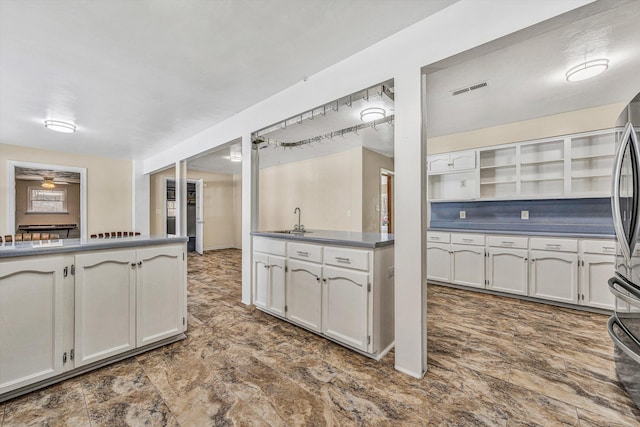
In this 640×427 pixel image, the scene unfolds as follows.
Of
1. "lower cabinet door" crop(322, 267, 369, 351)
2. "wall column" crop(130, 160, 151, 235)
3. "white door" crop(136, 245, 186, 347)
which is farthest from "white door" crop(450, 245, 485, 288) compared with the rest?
"wall column" crop(130, 160, 151, 235)

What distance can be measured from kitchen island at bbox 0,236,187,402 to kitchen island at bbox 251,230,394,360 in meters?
0.94

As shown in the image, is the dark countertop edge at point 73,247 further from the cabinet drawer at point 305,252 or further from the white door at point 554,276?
the white door at point 554,276

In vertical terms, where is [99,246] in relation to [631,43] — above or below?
below

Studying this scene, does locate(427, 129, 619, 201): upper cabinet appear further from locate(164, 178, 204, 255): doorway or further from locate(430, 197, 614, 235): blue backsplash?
locate(164, 178, 204, 255): doorway

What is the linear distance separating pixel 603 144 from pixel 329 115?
11.4 feet

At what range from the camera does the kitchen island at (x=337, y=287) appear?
207 centimetres

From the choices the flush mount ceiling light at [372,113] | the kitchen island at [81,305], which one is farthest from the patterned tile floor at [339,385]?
the flush mount ceiling light at [372,113]

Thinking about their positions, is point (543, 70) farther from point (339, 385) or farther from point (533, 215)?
point (339, 385)

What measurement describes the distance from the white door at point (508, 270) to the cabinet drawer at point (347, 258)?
2543mm

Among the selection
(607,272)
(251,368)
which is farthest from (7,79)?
(607,272)

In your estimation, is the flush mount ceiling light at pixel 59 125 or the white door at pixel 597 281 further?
the flush mount ceiling light at pixel 59 125

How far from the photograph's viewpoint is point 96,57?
2.26 m

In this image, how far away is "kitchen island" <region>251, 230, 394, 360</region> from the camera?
2.07 metres

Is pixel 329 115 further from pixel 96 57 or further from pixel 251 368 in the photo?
pixel 251 368
